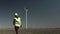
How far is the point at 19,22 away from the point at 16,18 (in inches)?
15.9

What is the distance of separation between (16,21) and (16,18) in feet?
0.79

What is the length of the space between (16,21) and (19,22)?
0.25 metres

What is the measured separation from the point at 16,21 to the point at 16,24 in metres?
0.24

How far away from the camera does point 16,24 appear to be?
24.3 meters

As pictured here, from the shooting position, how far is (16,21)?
2430 cm

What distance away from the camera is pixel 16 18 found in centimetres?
2427

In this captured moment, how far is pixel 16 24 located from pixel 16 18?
18.9 inches

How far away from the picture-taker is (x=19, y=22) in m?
24.3
